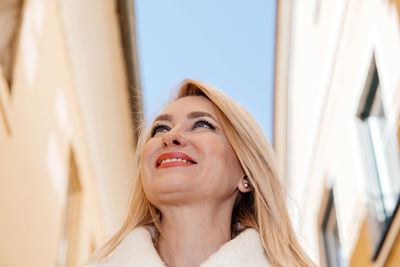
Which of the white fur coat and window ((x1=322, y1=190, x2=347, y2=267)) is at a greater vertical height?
the white fur coat

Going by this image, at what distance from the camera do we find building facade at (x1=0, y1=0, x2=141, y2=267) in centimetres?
467

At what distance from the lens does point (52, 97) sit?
21.7 feet

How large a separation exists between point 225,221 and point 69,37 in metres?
5.71

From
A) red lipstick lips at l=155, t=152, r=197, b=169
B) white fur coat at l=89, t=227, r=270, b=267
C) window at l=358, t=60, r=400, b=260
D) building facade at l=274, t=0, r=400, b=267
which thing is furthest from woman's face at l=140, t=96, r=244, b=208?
window at l=358, t=60, r=400, b=260

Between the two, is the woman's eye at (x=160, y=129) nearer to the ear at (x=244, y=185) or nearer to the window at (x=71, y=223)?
the ear at (x=244, y=185)

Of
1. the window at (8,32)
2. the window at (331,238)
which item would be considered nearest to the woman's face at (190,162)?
the window at (8,32)

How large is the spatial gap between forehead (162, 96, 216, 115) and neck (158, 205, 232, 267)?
0.47m

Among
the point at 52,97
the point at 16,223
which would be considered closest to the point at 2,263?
the point at 16,223

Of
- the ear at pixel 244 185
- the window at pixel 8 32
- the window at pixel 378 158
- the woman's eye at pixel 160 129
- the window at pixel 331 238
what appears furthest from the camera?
the window at pixel 331 238

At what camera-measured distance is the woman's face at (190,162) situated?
2.43 m

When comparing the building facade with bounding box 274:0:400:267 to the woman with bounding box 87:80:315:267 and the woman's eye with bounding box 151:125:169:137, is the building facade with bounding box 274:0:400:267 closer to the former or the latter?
the woman with bounding box 87:80:315:267

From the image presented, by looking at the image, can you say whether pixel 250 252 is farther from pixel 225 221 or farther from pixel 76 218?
pixel 76 218

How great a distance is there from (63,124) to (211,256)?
209 inches

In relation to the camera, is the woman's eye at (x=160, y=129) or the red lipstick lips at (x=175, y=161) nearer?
the red lipstick lips at (x=175, y=161)
